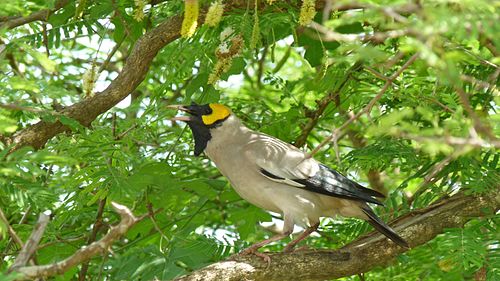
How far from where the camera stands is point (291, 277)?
5.80 meters

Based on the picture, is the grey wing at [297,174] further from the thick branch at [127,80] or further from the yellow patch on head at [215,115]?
the thick branch at [127,80]

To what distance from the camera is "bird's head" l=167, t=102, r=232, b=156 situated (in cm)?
679

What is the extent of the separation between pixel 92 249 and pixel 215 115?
3.39 meters

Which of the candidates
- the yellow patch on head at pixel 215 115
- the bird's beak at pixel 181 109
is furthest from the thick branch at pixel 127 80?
the yellow patch on head at pixel 215 115

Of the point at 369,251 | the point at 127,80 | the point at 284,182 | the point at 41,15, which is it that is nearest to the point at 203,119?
the point at 284,182

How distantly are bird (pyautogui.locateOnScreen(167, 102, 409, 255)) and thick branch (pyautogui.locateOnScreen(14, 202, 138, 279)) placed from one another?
2.85 meters

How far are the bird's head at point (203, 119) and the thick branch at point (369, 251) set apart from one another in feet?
4.76

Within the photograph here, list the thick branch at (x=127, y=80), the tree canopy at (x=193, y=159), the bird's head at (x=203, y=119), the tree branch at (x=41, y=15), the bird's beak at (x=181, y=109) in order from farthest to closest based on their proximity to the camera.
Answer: the bird's head at (x=203, y=119), the bird's beak at (x=181, y=109), the tree branch at (x=41, y=15), the thick branch at (x=127, y=80), the tree canopy at (x=193, y=159)

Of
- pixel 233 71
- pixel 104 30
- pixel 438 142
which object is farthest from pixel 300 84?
pixel 438 142

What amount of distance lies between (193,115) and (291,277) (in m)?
1.68

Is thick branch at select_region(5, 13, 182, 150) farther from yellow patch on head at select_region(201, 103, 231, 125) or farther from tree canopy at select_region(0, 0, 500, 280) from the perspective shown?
yellow patch on head at select_region(201, 103, 231, 125)

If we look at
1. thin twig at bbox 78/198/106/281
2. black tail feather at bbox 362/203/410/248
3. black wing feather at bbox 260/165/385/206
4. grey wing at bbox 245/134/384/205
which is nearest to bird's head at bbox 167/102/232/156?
grey wing at bbox 245/134/384/205

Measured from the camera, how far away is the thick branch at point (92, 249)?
11.9 feet

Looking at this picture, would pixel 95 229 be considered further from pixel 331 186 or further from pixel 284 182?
pixel 331 186
